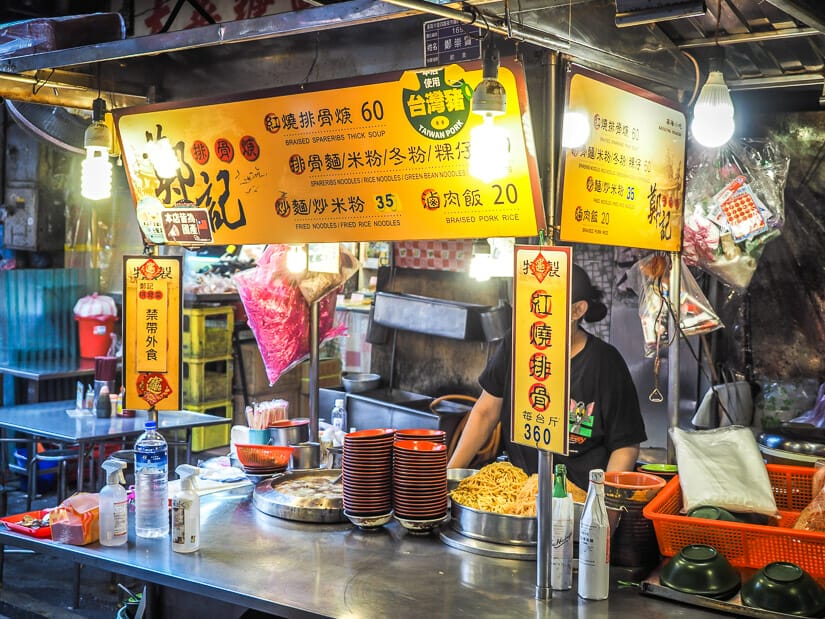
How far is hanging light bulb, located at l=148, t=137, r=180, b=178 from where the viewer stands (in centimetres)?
454

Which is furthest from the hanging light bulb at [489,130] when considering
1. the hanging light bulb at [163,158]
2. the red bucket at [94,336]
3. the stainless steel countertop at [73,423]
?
the red bucket at [94,336]

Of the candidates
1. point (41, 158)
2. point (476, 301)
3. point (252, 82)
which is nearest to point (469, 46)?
point (252, 82)

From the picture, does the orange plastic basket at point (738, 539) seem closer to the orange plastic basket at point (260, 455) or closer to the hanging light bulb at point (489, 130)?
the hanging light bulb at point (489, 130)

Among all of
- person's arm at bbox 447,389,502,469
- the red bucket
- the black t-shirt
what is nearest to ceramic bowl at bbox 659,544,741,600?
the black t-shirt

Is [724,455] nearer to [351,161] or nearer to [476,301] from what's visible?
[351,161]

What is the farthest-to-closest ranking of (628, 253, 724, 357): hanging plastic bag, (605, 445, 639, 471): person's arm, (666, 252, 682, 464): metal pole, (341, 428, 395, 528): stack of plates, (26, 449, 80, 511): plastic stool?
(26, 449, 80, 511): plastic stool < (605, 445, 639, 471): person's arm < (628, 253, 724, 357): hanging plastic bag < (666, 252, 682, 464): metal pole < (341, 428, 395, 528): stack of plates

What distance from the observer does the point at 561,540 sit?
131 inches

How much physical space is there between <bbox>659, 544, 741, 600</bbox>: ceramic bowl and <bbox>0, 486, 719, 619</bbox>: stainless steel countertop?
2.8 inches

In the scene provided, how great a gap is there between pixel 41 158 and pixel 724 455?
8848mm

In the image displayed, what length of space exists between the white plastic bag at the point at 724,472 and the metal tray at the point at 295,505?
5.10ft

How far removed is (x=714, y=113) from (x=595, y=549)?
2036mm

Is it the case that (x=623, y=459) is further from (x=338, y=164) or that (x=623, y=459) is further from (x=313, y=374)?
(x=338, y=164)

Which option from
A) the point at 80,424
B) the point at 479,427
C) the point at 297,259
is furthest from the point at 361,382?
the point at 297,259

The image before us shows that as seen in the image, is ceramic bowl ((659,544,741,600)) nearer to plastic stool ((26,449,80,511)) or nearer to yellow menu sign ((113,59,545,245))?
yellow menu sign ((113,59,545,245))
